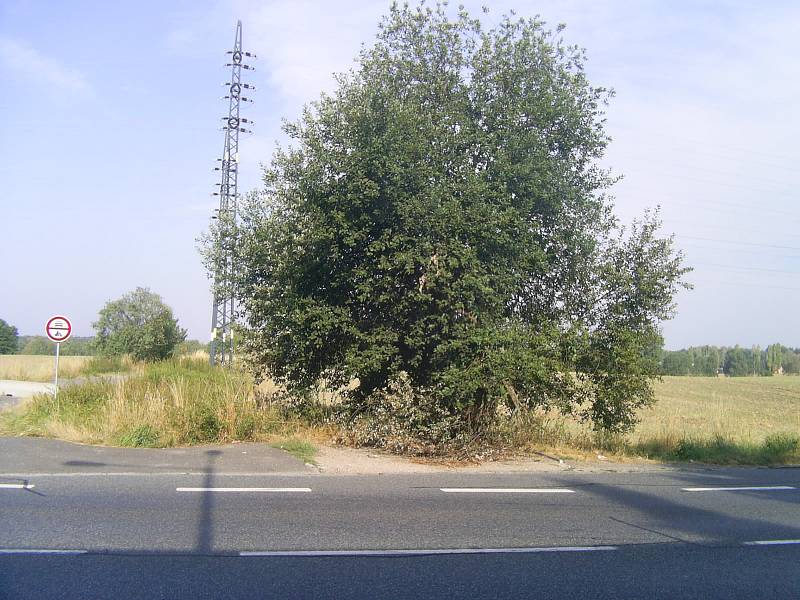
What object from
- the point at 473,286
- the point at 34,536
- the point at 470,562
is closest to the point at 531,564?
the point at 470,562

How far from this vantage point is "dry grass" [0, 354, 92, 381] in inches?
1352

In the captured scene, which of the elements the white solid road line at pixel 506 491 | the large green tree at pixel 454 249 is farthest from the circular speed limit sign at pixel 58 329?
the white solid road line at pixel 506 491

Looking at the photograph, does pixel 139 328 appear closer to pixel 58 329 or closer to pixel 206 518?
pixel 58 329

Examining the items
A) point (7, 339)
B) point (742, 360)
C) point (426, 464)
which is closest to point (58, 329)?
point (426, 464)

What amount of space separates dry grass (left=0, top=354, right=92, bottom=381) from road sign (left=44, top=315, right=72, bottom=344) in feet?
55.3

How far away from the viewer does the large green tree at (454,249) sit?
40.1 feet

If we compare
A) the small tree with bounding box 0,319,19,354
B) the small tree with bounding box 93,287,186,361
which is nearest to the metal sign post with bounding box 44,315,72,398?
the small tree with bounding box 93,287,186,361

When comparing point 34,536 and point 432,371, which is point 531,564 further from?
point 432,371

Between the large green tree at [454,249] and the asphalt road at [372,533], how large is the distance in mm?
2702

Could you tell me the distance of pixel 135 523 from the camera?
7148 mm

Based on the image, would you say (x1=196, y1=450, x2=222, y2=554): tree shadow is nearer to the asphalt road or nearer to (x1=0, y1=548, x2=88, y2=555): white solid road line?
the asphalt road

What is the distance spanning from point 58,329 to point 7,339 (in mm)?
57182

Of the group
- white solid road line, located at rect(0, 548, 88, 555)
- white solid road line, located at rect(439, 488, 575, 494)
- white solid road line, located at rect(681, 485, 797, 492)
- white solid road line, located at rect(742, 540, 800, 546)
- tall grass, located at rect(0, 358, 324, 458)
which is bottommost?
white solid road line, located at rect(681, 485, 797, 492)

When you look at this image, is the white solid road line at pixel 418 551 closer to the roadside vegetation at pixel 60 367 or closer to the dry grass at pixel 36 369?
the roadside vegetation at pixel 60 367
